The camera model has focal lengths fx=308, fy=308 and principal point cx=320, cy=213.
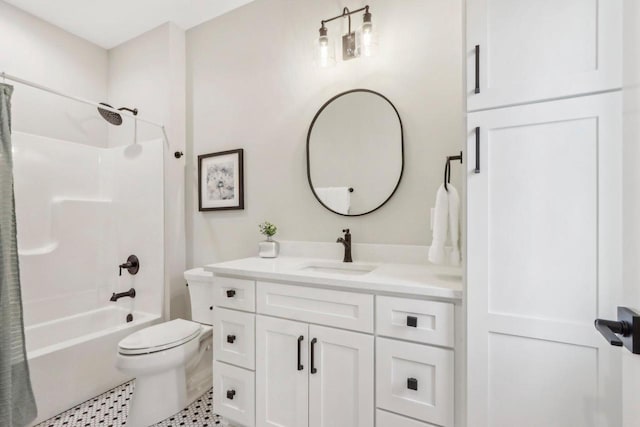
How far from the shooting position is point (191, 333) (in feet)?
6.08

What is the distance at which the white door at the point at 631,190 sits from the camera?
0.61 meters

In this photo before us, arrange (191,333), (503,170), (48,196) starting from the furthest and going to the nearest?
(48,196) < (191,333) < (503,170)

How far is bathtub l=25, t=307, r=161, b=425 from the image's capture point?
5.68 feet

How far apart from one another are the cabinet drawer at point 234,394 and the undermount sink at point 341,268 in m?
0.63

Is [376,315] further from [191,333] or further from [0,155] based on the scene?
[0,155]

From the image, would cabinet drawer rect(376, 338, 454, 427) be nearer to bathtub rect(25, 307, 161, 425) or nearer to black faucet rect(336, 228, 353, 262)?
black faucet rect(336, 228, 353, 262)

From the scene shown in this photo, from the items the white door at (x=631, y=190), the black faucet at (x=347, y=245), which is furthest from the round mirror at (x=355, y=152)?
the white door at (x=631, y=190)

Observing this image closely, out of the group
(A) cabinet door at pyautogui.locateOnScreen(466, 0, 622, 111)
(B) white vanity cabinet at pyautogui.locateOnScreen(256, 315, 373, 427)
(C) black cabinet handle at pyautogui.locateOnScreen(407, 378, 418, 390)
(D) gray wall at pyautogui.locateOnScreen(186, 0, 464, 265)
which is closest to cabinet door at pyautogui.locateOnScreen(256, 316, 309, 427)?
(B) white vanity cabinet at pyautogui.locateOnScreen(256, 315, 373, 427)

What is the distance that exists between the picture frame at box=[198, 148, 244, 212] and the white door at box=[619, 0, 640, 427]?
2019 millimetres

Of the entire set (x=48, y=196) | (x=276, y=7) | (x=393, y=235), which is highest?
(x=276, y=7)

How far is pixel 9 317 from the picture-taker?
157 centimetres

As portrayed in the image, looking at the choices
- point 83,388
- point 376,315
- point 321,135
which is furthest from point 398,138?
point 83,388

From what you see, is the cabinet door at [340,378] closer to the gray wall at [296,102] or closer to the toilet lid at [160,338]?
the gray wall at [296,102]

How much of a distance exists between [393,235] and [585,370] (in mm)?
989
